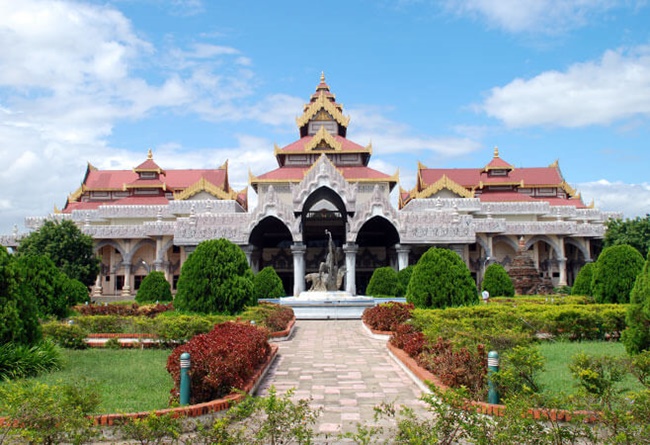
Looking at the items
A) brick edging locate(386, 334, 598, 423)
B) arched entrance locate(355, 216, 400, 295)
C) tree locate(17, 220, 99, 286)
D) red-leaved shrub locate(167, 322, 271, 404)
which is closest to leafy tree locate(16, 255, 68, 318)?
red-leaved shrub locate(167, 322, 271, 404)

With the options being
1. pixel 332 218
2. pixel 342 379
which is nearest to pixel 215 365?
pixel 342 379

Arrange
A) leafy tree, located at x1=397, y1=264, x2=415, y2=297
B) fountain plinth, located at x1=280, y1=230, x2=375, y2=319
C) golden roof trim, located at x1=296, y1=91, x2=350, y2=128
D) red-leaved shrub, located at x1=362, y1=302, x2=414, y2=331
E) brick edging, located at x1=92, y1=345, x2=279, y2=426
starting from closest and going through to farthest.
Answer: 1. brick edging, located at x1=92, y1=345, x2=279, y2=426
2. red-leaved shrub, located at x1=362, y1=302, x2=414, y2=331
3. fountain plinth, located at x1=280, y1=230, x2=375, y2=319
4. leafy tree, located at x1=397, y1=264, x2=415, y2=297
5. golden roof trim, located at x1=296, y1=91, x2=350, y2=128

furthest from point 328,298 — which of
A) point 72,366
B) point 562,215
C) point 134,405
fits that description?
point 562,215

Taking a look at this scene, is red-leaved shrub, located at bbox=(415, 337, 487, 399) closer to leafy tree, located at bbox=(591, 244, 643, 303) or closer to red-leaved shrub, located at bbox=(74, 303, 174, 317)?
leafy tree, located at bbox=(591, 244, 643, 303)

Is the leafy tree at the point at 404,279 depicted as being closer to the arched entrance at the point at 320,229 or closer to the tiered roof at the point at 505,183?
the arched entrance at the point at 320,229

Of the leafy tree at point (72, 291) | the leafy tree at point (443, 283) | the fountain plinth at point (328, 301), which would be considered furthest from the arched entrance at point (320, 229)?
the leafy tree at point (443, 283)

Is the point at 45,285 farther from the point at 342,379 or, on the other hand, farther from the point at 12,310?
the point at 342,379

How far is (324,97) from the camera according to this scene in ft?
156

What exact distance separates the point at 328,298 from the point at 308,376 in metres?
14.7

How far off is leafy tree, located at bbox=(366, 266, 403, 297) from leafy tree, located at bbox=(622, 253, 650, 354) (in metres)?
19.2

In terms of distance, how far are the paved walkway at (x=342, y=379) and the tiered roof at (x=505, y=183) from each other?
30975 mm

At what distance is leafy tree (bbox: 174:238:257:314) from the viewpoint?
1438cm

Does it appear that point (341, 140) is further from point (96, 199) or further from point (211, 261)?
point (211, 261)

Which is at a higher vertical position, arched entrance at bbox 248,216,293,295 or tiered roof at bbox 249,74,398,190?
tiered roof at bbox 249,74,398,190
